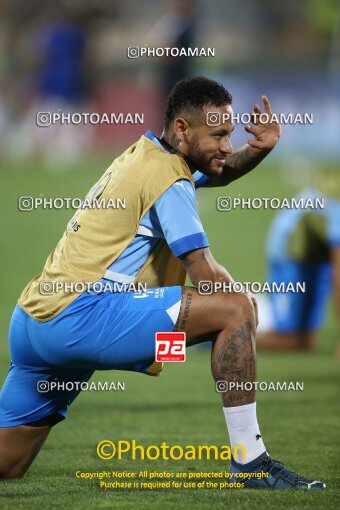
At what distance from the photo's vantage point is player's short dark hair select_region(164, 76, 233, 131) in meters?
5.18

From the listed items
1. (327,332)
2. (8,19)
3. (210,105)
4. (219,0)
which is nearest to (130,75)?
(219,0)

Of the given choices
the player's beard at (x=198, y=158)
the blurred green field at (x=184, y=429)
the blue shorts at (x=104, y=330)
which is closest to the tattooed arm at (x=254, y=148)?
the player's beard at (x=198, y=158)

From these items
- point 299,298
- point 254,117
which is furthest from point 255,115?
point 299,298

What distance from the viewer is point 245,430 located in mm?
5000

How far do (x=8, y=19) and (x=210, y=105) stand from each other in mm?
26162

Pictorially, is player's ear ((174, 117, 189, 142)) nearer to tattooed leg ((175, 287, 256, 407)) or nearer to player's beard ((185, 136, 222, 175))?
player's beard ((185, 136, 222, 175))

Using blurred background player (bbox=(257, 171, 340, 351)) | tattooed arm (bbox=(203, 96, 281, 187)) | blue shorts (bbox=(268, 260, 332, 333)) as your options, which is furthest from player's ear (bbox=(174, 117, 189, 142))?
blue shorts (bbox=(268, 260, 332, 333))

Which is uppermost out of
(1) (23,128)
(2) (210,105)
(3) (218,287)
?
(1) (23,128)

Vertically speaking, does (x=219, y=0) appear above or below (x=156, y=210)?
above

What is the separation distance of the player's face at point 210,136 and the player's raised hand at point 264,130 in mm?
418

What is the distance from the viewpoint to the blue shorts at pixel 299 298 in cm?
979

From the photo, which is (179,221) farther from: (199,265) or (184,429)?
(184,429)

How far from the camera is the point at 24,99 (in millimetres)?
26094

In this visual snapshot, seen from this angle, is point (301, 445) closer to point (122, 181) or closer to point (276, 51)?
point (122, 181)
